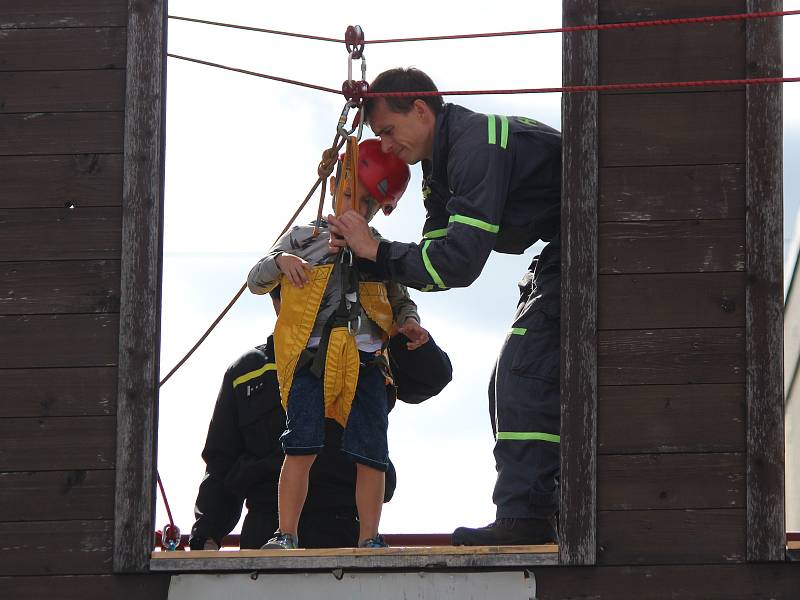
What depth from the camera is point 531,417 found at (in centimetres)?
527

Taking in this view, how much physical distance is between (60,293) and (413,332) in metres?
1.44

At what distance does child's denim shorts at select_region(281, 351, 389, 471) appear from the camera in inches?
220

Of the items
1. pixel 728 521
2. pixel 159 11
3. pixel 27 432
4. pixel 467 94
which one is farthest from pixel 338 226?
pixel 728 521

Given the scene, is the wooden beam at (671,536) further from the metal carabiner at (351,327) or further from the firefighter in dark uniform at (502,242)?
the metal carabiner at (351,327)

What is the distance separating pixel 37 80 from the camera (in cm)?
544

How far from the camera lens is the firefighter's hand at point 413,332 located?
5.88 meters

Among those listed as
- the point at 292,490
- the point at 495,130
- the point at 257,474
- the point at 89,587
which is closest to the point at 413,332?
the point at 292,490

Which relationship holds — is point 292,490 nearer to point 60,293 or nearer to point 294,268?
point 294,268

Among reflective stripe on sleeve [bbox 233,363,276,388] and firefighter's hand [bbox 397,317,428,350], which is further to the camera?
reflective stripe on sleeve [bbox 233,363,276,388]

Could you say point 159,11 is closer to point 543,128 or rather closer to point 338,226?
point 338,226

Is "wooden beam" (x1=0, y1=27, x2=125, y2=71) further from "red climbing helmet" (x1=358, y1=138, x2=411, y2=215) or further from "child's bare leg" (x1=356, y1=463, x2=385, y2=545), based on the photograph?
"child's bare leg" (x1=356, y1=463, x2=385, y2=545)

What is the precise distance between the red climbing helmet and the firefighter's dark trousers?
78 centimetres

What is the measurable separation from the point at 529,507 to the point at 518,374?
487 mm

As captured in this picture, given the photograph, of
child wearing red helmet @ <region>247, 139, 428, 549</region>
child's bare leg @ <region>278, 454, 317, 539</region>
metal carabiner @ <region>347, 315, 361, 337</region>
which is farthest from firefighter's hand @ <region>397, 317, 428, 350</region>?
child's bare leg @ <region>278, 454, 317, 539</region>
